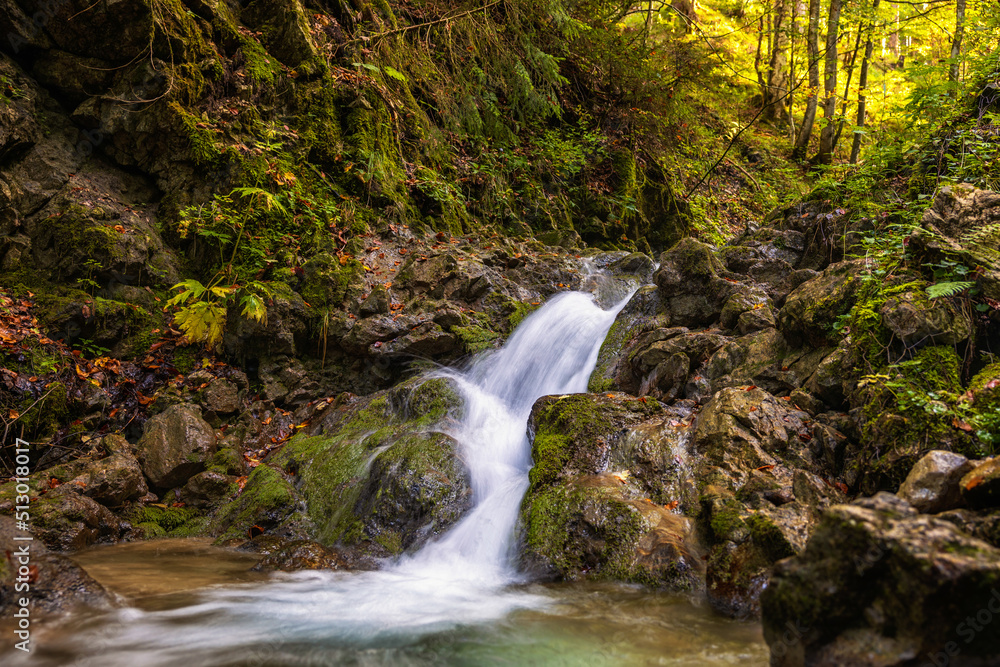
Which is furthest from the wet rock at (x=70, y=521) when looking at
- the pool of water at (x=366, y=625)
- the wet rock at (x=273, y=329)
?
the wet rock at (x=273, y=329)

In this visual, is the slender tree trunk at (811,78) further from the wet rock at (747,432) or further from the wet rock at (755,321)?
the wet rock at (747,432)

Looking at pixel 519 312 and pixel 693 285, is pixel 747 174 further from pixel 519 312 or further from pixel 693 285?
pixel 519 312

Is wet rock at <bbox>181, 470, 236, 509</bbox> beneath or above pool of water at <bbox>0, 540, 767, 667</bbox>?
above

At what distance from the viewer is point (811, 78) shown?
13914mm

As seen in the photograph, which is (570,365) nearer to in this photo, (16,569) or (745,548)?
(745,548)

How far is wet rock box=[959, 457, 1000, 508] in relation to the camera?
271 centimetres

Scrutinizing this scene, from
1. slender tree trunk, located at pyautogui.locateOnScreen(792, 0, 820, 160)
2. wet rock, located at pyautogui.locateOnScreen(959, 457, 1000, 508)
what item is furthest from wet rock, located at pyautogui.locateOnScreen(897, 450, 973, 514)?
slender tree trunk, located at pyautogui.locateOnScreen(792, 0, 820, 160)

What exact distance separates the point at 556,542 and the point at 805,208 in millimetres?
6232

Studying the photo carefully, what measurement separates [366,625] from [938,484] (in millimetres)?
→ 3606

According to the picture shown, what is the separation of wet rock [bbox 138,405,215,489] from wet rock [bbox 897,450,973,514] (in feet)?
20.5

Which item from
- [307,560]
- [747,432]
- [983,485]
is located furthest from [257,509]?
[983,485]

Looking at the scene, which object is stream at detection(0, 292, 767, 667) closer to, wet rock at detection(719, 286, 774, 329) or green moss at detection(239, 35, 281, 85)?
wet rock at detection(719, 286, 774, 329)

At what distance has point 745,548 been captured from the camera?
11.5ft

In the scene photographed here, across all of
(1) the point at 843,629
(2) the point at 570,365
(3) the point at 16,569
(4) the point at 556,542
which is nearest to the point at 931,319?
(1) the point at 843,629
